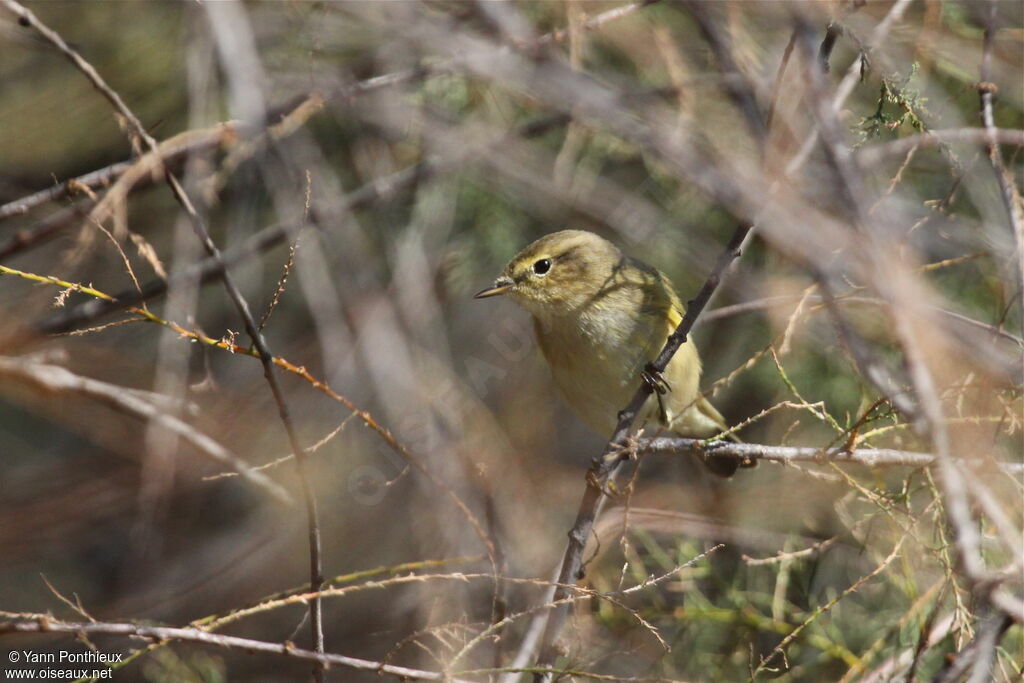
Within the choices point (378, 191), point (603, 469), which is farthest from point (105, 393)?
point (603, 469)

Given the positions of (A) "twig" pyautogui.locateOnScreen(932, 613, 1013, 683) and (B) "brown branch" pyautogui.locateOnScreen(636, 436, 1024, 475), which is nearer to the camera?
(A) "twig" pyautogui.locateOnScreen(932, 613, 1013, 683)

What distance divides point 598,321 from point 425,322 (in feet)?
3.08

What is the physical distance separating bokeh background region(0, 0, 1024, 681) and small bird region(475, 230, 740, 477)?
0.32 metres

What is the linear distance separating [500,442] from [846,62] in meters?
2.11

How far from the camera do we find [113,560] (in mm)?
4617

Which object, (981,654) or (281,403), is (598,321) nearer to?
(281,403)

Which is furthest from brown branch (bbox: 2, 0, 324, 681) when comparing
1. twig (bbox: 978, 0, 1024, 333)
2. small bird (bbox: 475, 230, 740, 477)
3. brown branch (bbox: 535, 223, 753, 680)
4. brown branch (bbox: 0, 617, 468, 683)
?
small bird (bbox: 475, 230, 740, 477)

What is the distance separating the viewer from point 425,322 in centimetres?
400

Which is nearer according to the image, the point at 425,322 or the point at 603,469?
the point at 603,469

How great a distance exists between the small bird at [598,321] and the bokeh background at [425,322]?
0.32 metres

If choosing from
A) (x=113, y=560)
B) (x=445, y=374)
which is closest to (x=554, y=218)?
(x=445, y=374)

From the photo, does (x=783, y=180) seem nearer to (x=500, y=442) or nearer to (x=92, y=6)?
(x=500, y=442)

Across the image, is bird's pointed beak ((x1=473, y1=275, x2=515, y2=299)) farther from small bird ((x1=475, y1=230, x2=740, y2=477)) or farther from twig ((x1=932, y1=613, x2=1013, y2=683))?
twig ((x1=932, y1=613, x2=1013, y2=683))

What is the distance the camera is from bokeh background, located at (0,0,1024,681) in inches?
107
